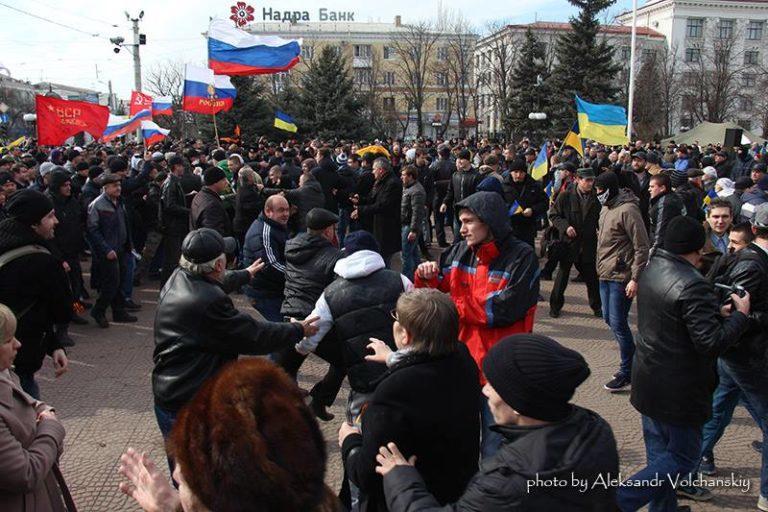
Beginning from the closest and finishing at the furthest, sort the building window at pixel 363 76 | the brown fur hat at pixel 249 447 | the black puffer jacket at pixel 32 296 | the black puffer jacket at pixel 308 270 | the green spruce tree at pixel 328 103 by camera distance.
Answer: the brown fur hat at pixel 249 447 < the black puffer jacket at pixel 32 296 < the black puffer jacket at pixel 308 270 < the green spruce tree at pixel 328 103 < the building window at pixel 363 76

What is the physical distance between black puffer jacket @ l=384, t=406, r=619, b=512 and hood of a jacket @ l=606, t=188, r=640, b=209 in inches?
185

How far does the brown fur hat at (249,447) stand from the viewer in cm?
156

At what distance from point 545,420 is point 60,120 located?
13.7 meters


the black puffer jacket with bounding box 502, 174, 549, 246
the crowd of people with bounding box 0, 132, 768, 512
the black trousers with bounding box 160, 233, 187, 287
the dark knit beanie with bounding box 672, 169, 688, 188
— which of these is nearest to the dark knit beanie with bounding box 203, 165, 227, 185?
the crowd of people with bounding box 0, 132, 768, 512

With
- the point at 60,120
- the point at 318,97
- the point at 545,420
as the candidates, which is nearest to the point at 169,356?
the point at 545,420

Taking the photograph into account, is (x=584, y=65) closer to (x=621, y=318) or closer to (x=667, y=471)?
(x=621, y=318)

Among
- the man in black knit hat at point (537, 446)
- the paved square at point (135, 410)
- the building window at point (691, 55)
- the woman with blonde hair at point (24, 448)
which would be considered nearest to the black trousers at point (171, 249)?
the paved square at point (135, 410)

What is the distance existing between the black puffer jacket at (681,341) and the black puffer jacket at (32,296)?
4012 millimetres

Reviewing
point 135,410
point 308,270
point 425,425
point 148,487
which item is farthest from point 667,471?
point 135,410

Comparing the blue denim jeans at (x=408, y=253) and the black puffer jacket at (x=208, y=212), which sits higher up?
the black puffer jacket at (x=208, y=212)

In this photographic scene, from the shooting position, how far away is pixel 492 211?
160 inches

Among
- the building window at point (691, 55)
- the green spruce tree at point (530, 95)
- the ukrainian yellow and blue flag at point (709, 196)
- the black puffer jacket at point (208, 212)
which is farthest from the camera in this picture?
the building window at point (691, 55)

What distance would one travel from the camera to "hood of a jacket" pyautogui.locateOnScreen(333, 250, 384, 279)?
12.4ft

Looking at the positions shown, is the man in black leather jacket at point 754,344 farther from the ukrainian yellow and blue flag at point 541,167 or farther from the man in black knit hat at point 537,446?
the ukrainian yellow and blue flag at point 541,167
